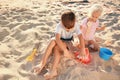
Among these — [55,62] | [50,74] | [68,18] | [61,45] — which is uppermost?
[68,18]

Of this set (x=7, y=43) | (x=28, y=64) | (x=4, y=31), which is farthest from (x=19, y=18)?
(x=28, y=64)

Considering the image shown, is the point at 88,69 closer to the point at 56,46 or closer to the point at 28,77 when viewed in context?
the point at 56,46

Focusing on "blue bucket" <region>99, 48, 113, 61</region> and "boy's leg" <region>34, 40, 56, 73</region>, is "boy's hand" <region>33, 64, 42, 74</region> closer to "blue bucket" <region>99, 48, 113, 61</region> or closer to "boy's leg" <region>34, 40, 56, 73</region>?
"boy's leg" <region>34, 40, 56, 73</region>

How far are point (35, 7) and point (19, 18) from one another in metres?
0.71

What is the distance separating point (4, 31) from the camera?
362 cm

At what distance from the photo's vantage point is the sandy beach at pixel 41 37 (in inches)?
108

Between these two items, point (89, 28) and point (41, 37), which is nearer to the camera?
point (89, 28)

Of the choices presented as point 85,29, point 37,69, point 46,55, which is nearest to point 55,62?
point 46,55

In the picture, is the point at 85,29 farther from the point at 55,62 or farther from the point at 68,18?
the point at 55,62

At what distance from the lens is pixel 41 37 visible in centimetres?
348

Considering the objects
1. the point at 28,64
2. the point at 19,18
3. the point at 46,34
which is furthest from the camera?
the point at 19,18

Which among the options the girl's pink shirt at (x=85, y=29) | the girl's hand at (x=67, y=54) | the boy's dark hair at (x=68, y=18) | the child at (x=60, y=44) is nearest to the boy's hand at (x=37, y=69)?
the child at (x=60, y=44)

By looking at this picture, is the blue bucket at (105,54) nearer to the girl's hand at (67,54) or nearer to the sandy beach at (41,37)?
the sandy beach at (41,37)

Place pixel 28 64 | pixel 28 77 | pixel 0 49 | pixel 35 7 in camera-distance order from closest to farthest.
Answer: pixel 28 77 < pixel 28 64 < pixel 0 49 < pixel 35 7
